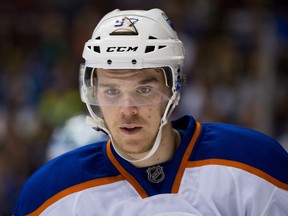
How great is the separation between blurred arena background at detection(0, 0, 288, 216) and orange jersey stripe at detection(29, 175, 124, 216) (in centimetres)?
213

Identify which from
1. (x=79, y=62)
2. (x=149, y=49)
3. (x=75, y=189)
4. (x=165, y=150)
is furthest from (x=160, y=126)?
(x=79, y=62)

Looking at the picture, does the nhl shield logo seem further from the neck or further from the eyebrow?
the eyebrow

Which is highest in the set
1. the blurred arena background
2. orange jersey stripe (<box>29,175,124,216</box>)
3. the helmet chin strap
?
the helmet chin strap

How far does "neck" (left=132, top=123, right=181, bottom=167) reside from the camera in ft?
10.8

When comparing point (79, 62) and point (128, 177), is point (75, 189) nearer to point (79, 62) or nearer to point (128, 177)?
point (128, 177)

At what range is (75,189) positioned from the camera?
325 centimetres

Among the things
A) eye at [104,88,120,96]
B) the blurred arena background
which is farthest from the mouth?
the blurred arena background

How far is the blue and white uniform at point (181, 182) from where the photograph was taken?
3.15 meters

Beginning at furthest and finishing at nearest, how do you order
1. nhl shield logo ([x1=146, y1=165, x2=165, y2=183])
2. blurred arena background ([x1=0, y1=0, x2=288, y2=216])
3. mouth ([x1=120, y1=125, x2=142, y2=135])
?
blurred arena background ([x1=0, y1=0, x2=288, y2=216]) < nhl shield logo ([x1=146, y1=165, x2=165, y2=183]) < mouth ([x1=120, y1=125, x2=142, y2=135])

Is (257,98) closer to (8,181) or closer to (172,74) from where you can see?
(8,181)

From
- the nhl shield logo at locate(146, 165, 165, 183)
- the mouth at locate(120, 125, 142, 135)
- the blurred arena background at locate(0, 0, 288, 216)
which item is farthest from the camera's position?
the blurred arena background at locate(0, 0, 288, 216)

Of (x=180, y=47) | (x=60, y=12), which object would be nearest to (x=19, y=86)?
(x=60, y=12)

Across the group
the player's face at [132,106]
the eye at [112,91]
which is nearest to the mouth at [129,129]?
the player's face at [132,106]

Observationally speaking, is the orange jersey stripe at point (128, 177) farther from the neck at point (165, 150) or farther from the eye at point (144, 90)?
the eye at point (144, 90)
